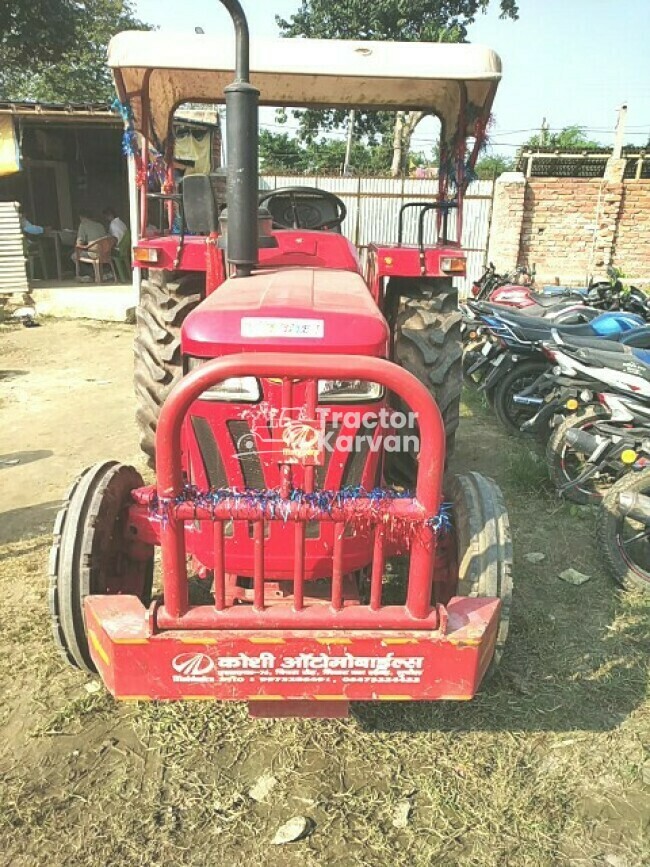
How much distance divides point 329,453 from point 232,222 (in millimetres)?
856

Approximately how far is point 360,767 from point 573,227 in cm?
1200

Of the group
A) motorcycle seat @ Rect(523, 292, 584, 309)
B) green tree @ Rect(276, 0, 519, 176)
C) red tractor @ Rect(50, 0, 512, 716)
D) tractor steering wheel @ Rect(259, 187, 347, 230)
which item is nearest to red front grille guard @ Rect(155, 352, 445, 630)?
red tractor @ Rect(50, 0, 512, 716)

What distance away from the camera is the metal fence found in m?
12.5

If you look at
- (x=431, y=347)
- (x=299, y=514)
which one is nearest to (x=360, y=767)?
(x=299, y=514)

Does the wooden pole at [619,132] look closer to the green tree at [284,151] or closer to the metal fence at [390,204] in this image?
the metal fence at [390,204]

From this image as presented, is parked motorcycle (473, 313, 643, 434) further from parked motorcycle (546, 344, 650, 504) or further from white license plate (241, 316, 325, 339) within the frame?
white license plate (241, 316, 325, 339)

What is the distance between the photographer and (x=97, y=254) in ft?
40.8

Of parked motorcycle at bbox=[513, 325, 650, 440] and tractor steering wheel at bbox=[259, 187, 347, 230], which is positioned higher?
tractor steering wheel at bbox=[259, 187, 347, 230]

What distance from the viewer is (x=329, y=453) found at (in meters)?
2.36

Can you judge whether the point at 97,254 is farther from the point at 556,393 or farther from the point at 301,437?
the point at 301,437

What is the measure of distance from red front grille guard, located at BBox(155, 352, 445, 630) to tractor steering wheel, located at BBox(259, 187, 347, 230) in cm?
234

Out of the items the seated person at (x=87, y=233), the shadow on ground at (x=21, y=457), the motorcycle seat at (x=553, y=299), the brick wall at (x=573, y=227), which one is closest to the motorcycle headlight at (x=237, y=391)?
the shadow on ground at (x=21, y=457)

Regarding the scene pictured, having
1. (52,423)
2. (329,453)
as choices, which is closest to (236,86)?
(329,453)

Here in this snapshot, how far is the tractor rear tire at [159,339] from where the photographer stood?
139 inches
